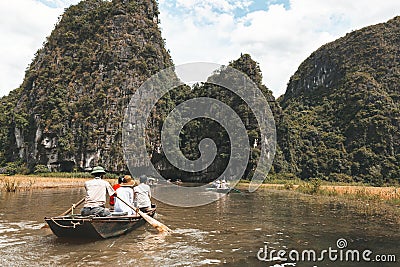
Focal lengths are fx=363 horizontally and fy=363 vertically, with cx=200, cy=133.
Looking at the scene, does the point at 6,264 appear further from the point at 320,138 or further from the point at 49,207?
the point at 320,138

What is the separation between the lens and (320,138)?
63188 millimetres

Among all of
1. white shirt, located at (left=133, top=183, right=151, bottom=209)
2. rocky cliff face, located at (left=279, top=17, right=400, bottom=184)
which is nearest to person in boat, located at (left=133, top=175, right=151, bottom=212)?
white shirt, located at (left=133, top=183, right=151, bottom=209)

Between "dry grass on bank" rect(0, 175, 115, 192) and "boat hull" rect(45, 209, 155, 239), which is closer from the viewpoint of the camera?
"boat hull" rect(45, 209, 155, 239)

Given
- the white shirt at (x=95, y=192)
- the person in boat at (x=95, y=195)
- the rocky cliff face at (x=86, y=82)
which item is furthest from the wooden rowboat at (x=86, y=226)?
the rocky cliff face at (x=86, y=82)

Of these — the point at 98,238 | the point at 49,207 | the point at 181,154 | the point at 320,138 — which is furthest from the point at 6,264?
the point at 320,138

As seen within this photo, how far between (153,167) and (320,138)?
103 feet

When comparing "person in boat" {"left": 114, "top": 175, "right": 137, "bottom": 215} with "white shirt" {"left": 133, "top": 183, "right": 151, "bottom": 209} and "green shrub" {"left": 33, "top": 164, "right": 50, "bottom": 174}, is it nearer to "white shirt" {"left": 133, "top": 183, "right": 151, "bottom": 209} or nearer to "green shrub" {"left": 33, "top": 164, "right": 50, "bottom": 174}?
"white shirt" {"left": 133, "top": 183, "right": 151, "bottom": 209}

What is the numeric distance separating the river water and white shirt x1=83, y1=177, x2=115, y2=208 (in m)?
0.82

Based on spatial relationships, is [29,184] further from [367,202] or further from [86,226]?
[367,202]

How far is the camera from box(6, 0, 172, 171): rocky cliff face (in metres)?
43.7

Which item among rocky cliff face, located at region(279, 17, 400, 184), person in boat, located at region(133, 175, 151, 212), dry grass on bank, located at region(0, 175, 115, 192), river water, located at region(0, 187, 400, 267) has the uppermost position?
rocky cliff face, located at region(279, 17, 400, 184)

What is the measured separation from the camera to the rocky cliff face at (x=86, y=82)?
143 feet

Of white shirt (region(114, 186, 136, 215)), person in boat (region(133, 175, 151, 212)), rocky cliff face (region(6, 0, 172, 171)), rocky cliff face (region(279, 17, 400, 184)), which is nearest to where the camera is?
white shirt (region(114, 186, 136, 215))

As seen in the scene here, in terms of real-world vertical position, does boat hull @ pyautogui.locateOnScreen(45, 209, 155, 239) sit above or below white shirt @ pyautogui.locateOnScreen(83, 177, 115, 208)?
below
